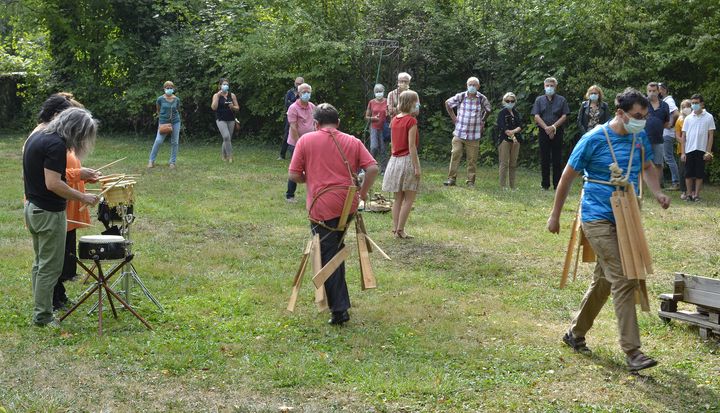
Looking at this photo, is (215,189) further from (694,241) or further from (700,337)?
(700,337)

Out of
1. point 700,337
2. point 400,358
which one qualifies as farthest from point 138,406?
point 700,337

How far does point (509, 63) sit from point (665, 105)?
5160mm

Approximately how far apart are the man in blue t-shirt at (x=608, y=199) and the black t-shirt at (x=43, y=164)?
382cm

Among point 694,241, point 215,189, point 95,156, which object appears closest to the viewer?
point 694,241

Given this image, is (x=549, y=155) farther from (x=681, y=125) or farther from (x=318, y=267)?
(x=318, y=267)

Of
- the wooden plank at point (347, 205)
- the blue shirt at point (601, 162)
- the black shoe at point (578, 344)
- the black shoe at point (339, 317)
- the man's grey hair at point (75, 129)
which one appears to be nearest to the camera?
the blue shirt at point (601, 162)

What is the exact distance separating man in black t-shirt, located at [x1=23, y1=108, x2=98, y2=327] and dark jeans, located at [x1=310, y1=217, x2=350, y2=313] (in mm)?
1862

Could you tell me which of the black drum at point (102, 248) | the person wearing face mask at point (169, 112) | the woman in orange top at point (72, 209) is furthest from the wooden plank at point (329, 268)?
the person wearing face mask at point (169, 112)

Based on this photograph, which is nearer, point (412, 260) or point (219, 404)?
point (219, 404)

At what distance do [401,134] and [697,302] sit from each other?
4.63 metres

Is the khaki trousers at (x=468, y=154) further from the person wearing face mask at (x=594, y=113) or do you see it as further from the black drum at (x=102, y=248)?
the black drum at (x=102, y=248)

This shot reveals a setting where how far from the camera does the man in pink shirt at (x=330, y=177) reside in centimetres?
745

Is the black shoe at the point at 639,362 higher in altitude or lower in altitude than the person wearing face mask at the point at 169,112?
lower

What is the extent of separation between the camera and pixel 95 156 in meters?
19.7
